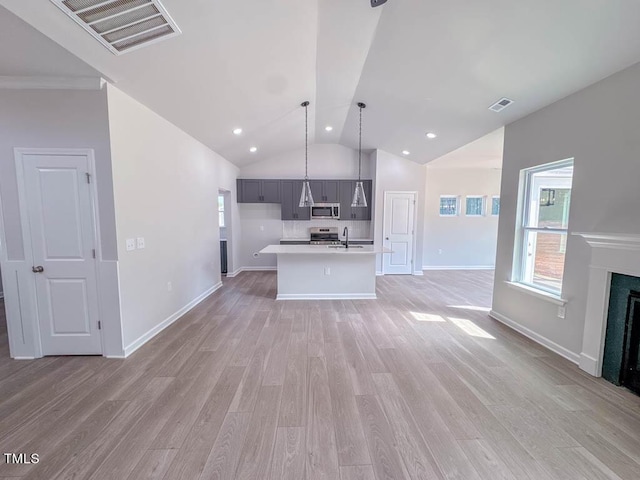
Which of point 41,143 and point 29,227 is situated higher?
point 41,143

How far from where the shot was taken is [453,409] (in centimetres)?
196

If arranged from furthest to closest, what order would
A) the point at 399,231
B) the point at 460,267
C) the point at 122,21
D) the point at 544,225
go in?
the point at 460,267 → the point at 399,231 → the point at 544,225 → the point at 122,21

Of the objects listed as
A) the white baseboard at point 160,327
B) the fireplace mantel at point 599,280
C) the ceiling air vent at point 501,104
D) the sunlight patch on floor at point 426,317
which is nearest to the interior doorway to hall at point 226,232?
the white baseboard at point 160,327

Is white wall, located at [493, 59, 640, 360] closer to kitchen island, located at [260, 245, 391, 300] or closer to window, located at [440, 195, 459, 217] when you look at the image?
kitchen island, located at [260, 245, 391, 300]

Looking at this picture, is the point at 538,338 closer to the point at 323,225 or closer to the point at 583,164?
the point at 583,164

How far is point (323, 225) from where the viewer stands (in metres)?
6.94

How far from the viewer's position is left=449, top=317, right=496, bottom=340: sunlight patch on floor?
127 inches

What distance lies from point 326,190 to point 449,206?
337 cm

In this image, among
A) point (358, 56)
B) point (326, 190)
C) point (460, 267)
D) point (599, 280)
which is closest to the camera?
point (599, 280)

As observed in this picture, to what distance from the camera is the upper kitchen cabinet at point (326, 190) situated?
21.8 feet

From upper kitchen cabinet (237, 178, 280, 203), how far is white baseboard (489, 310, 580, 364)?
5.08m

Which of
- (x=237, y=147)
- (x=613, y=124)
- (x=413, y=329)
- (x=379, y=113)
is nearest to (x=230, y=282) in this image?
(x=237, y=147)

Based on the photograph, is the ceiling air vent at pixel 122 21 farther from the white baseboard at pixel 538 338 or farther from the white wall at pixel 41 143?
the white baseboard at pixel 538 338

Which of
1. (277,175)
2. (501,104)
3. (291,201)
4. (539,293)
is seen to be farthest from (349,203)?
(539,293)
